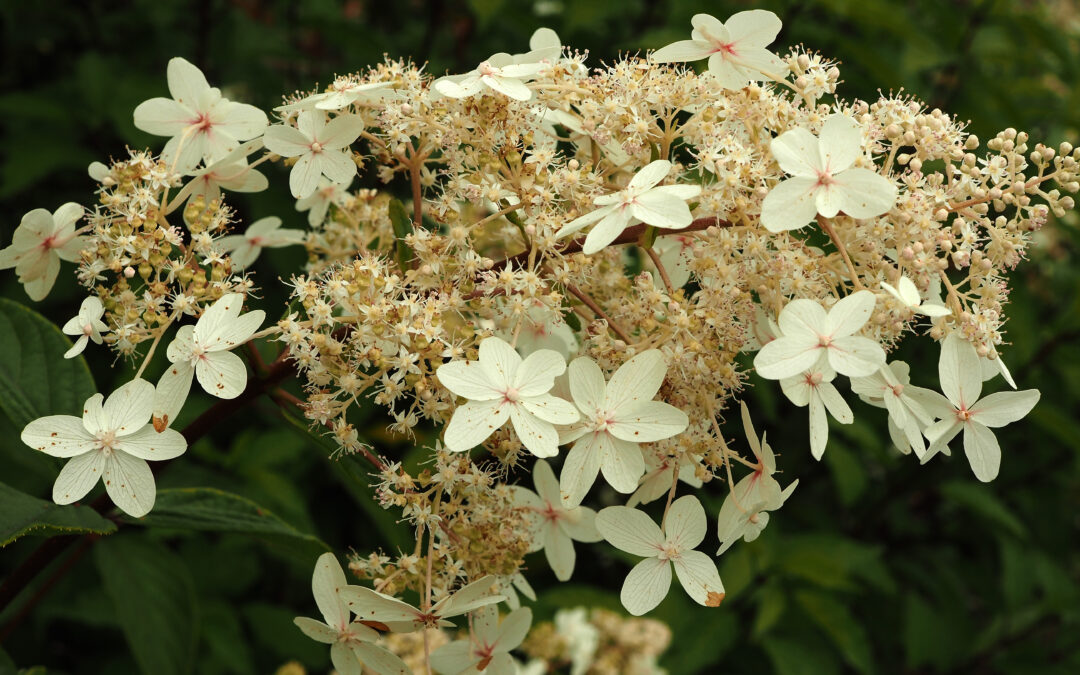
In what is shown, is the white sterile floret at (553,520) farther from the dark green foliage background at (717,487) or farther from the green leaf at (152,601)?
the dark green foliage background at (717,487)

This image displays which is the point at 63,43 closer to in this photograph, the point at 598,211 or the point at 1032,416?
the point at 598,211

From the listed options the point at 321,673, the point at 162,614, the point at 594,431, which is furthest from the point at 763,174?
the point at 321,673

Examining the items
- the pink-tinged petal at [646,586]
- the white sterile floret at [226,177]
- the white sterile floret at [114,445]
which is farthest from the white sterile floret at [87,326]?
the pink-tinged petal at [646,586]

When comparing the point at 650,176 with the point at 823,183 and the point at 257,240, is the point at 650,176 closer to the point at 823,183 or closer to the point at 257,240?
the point at 823,183

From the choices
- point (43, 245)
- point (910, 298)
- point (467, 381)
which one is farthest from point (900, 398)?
point (43, 245)

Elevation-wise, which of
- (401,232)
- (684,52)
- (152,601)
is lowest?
(152,601)
